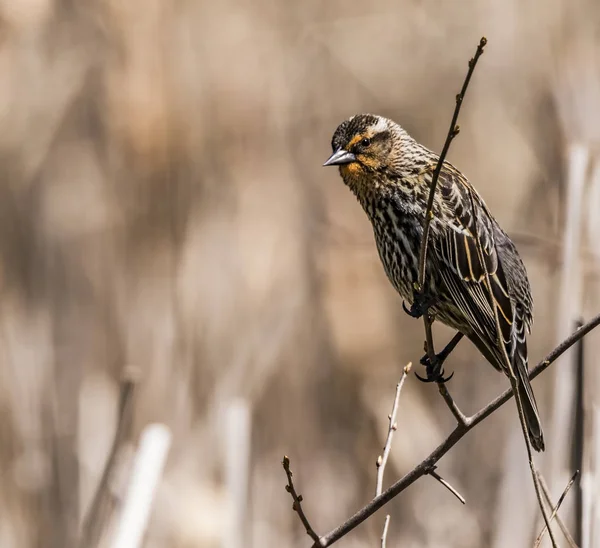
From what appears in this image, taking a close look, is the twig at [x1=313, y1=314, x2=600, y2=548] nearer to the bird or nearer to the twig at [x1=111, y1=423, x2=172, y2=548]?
the bird

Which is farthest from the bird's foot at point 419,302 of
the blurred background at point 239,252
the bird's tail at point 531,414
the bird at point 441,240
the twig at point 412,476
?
the blurred background at point 239,252

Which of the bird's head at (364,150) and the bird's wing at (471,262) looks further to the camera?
the bird's head at (364,150)

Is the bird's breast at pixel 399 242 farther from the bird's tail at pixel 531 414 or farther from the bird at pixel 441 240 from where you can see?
the bird's tail at pixel 531 414

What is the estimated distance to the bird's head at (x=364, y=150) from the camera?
303cm

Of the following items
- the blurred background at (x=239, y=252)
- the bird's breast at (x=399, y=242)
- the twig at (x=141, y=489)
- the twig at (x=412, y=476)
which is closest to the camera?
the twig at (x=412, y=476)

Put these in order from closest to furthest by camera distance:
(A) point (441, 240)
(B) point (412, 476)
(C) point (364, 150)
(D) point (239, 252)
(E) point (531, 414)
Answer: (B) point (412, 476) < (E) point (531, 414) < (A) point (441, 240) < (C) point (364, 150) < (D) point (239, 252)

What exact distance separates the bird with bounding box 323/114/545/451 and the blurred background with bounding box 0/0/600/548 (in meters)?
0.61

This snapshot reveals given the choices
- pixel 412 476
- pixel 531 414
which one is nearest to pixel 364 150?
pixel 531 414

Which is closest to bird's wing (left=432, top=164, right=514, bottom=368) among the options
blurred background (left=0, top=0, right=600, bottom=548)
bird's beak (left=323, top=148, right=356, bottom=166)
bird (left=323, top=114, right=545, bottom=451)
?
bird (left=323, top=114, right=545, bottom=451)

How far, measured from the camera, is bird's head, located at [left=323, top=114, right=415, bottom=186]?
119 inches

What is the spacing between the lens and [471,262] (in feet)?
9.45

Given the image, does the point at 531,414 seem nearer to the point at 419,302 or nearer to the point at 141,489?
the point at 419,302

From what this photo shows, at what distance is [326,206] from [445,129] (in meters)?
0.65

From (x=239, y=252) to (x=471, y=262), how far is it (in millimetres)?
1669
